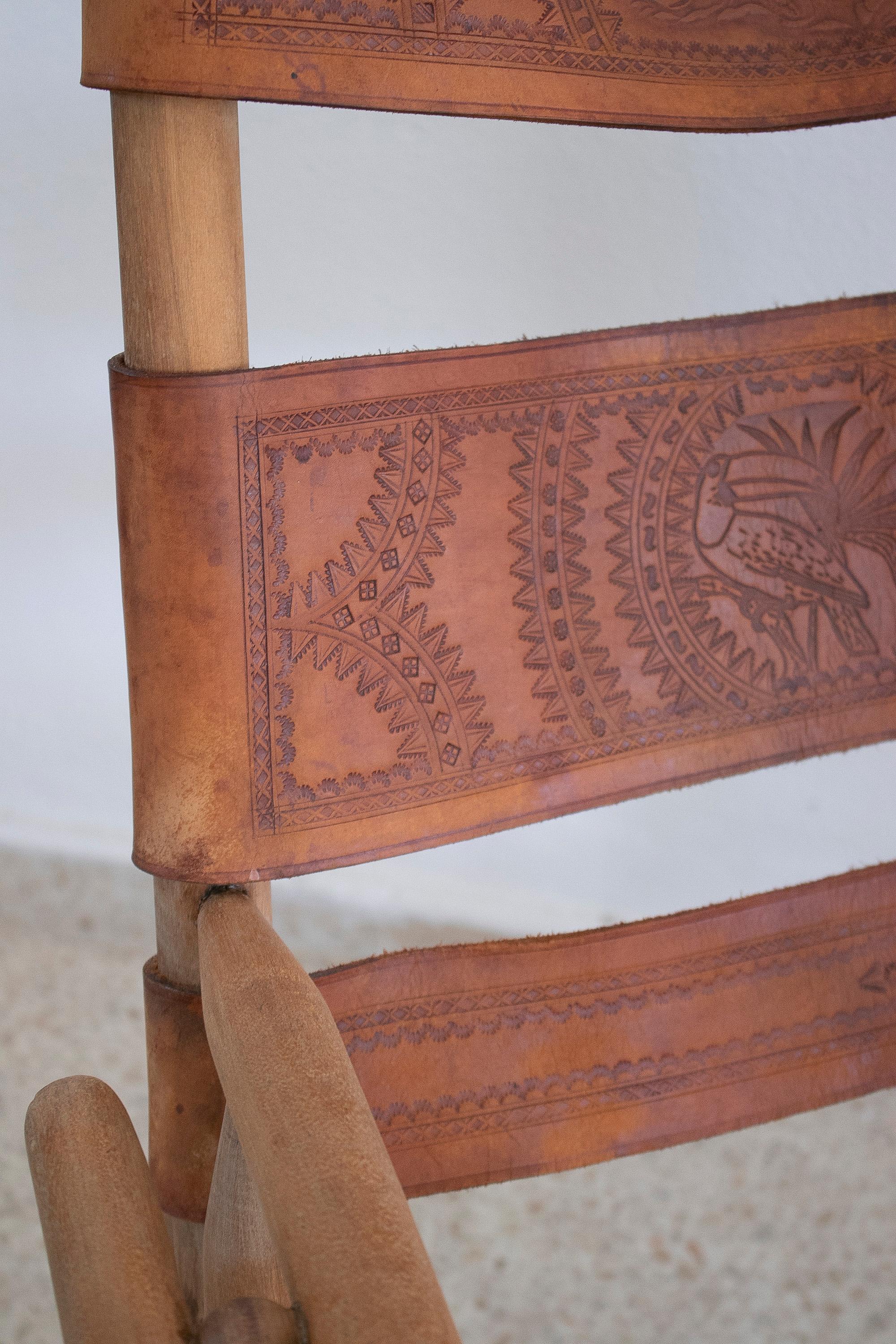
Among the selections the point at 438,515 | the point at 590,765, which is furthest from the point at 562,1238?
the point at 438,515

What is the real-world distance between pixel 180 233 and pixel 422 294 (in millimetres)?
708

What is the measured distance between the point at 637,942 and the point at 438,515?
295 mm

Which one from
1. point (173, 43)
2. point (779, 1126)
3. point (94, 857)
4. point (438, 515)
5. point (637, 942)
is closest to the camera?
point (173, 43)

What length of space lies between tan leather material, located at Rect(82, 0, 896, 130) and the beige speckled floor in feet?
2.85

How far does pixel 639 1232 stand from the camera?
41.5 inches

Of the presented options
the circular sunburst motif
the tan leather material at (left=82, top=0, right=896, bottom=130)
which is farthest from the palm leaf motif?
the tan leather material at (left=82, top=0, right=896, bottom=130)

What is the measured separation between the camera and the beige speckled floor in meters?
0.97

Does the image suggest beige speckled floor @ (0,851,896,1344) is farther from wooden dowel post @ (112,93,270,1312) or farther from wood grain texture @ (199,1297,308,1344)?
wood grain texture @ (199,1297,308,1344)

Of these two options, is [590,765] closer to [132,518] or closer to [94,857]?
[132,518]

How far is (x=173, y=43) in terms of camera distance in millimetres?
537

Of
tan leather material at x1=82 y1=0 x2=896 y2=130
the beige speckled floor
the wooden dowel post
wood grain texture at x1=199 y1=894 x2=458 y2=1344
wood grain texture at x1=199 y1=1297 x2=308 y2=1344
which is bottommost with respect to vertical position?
the beige speckled floor

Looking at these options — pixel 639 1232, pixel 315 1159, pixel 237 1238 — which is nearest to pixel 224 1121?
pixel 237 1238

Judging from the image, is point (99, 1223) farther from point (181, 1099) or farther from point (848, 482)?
point (848, 482)

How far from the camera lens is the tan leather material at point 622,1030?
70cm
